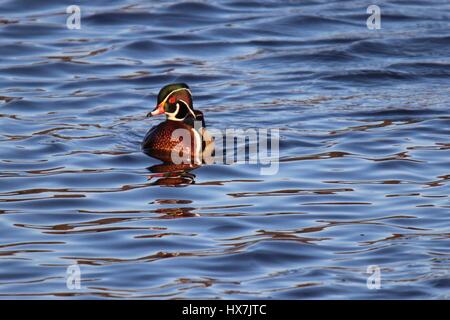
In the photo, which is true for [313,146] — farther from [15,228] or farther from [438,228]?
[15,228]

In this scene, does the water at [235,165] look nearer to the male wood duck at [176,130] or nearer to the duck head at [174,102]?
the male wood duck at [176,130]

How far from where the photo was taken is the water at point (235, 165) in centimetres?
990

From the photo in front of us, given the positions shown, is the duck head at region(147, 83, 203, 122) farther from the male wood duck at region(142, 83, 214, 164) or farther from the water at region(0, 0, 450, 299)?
the water at region(0, 0, 450, 299)

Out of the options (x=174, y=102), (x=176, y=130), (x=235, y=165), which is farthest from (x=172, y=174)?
(x=174, y=102)

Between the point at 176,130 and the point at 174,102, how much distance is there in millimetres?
367

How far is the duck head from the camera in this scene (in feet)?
46.5

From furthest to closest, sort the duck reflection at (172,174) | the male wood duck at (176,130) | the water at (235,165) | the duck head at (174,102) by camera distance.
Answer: the duck head at (174,102) → the male wood duck at (176,130) → the duck reflection at (172,174) → the water at (235,165)

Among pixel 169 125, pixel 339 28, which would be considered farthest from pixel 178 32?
pixel 169 125

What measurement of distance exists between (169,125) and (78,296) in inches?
204

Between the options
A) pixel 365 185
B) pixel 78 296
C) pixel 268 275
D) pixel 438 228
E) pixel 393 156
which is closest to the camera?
pixel 78 296

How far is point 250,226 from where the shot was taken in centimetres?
1111

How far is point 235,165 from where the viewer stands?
43.8 ft

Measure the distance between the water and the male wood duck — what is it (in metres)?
0.30

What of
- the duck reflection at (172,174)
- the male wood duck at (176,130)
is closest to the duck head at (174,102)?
the male wood duck at (176,130)
